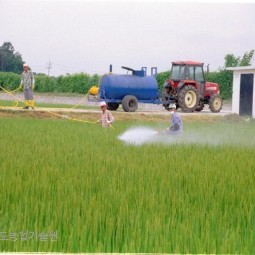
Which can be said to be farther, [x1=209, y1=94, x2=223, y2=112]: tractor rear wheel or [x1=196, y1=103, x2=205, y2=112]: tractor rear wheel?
[x1=196, y1=103, x2=205, y2=112]: tractor rear wheel

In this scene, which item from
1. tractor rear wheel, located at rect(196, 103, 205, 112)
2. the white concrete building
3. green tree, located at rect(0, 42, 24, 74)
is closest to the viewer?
green tree, located at rect(0, 42, 24, 74)

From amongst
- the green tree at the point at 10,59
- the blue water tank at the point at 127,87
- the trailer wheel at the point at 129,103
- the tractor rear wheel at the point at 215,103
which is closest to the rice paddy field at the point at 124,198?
the green tree at the point at 10,59

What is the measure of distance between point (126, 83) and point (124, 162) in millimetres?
6200

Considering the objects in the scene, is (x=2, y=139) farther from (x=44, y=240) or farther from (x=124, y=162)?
(x=44, y=240)

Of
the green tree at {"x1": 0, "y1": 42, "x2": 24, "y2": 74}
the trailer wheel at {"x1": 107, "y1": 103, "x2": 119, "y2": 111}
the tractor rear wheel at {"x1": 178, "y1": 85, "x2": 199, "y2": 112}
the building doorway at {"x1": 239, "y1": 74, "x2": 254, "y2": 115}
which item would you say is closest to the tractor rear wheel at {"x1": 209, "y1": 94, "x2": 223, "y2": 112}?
the tractor rear wheel at {"x1": 178, "y1": 85, "x2": 199, "y2": 112}

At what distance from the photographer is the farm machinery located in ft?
29.6

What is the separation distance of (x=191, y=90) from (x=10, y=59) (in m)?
4.91

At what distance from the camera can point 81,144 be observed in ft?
20.8

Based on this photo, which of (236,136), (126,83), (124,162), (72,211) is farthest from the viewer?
(126,83)

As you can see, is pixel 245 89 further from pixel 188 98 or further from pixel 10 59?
pixel 10 59

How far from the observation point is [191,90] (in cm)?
928

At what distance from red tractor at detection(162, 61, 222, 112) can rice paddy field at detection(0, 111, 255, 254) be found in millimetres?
2774

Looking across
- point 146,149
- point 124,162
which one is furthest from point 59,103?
point 124,162

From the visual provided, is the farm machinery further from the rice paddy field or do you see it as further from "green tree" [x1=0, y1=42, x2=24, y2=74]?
"green tree" [x1=0, y1=42, x2=24, y2=74]
